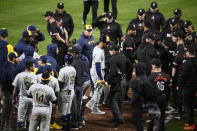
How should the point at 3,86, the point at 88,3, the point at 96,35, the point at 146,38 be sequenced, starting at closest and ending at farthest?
the point at 3,86, the point at 146,38, the point at 88,3, the point at 96,35

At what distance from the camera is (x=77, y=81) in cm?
961

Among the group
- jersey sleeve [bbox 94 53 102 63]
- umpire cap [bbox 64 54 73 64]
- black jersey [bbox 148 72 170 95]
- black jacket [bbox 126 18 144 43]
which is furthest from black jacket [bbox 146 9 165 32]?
umpire cap [bbox 64 54 73 64]

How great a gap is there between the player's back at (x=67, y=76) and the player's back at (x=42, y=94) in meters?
0.97

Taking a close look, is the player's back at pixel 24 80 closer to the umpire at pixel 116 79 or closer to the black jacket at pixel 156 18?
the umpire at pixel 116 79

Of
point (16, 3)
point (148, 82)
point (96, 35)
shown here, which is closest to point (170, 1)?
point (96, 35)

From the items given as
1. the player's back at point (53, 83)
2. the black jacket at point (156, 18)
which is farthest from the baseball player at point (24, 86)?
the black jacket at point (156, 18)

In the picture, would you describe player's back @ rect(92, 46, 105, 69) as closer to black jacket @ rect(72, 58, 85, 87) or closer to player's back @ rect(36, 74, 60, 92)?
black jacket @ rect(72, 58, 85, 87)

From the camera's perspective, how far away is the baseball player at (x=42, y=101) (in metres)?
8.08

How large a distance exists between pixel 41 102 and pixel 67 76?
1.20 metres

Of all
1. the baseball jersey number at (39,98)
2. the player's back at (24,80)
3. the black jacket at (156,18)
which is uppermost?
the black jacket at (156,18)

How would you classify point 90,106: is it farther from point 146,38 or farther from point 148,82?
point 148,82

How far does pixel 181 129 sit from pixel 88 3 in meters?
7.64

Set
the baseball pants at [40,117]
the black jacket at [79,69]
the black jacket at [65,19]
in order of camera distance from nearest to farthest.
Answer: the baseball pants at [40,117], the black jacket at [79,69], the black jacket at [65,19]

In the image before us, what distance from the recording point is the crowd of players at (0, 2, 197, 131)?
8.17 meters
